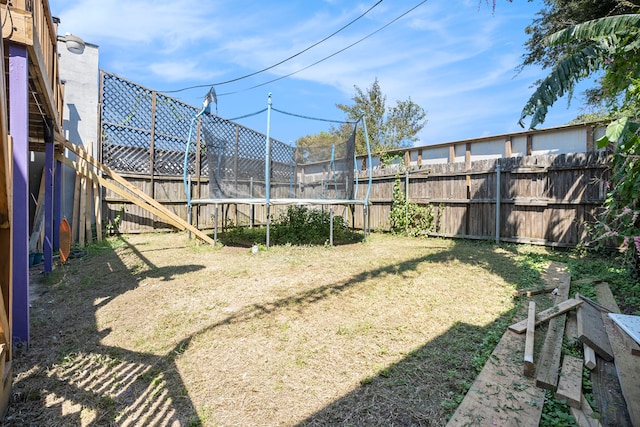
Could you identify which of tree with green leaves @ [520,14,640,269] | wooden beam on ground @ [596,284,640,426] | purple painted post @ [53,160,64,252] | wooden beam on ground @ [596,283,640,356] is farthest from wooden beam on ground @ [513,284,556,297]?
purple painted post @ [53,160,64,252]

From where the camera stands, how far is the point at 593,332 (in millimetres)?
2326

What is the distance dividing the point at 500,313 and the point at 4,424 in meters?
3.64

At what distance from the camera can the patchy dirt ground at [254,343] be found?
1.74m

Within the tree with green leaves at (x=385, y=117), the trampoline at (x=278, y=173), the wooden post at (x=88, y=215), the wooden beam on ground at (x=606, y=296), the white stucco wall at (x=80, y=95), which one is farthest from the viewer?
the tree with green leaves at (x=385, y=117)

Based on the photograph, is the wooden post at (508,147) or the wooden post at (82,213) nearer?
the wooden post at (82,213)

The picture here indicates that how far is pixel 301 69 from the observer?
11.1 metres

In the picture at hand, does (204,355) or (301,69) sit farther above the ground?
(301,69)

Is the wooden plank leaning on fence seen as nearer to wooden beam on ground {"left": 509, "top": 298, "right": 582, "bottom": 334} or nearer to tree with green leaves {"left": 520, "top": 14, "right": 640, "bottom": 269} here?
wooden beam on ground {"left": 509, "top": 298, "right": 582, "bottom": 334}

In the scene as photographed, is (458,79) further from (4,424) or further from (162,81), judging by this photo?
(4,424)

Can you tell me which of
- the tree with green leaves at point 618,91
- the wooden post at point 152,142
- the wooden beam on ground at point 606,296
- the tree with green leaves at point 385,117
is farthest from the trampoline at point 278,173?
the tree with green leaves at point 385,117

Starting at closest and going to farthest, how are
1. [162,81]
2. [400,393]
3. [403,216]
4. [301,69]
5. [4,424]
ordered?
[4,424]
[400,393]
[403,216]
[162,81]
[301,69]

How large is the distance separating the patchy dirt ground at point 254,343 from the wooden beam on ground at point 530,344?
0.27m

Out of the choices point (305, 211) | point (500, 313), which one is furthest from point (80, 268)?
point (500, 313)

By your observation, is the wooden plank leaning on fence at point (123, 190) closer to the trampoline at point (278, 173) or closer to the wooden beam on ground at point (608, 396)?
the trampoline at point (278, 173)
